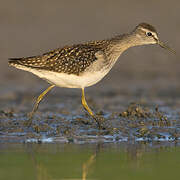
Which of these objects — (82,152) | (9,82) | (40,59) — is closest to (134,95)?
(9,82)

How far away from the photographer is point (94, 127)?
473 inches

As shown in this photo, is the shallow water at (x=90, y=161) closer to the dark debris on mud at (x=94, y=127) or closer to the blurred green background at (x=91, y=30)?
the dark debris on mud at (x=94, y=127)

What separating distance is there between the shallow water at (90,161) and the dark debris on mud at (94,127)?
2.14 feet

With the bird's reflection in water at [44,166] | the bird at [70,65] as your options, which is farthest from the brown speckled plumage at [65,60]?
the bird's reflection in water at [44,166]

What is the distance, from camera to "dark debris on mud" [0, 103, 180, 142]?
11.2 m

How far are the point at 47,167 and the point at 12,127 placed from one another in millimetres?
3161

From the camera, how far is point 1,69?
18641mm

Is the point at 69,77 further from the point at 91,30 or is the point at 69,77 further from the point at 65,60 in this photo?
the point at 91,30

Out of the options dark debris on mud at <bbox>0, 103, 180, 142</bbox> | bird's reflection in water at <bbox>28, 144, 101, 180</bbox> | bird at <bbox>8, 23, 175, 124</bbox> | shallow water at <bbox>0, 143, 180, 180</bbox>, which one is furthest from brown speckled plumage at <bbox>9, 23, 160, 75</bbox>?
bird's reflection in water at <bbox>28, 144, 101, 180</bbox>

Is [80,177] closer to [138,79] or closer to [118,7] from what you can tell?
[138,79]

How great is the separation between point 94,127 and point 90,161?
8.99ft

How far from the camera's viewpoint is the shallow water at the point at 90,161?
8.38m

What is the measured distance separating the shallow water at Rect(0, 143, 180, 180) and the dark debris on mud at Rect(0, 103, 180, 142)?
2.14ft

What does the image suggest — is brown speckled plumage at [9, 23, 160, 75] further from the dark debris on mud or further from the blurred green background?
the blurred green background
